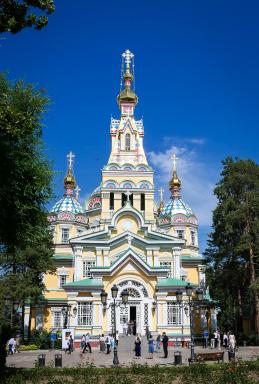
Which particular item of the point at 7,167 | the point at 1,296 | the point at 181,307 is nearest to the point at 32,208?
the point at 7,167

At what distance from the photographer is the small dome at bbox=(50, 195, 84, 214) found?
55088 mm

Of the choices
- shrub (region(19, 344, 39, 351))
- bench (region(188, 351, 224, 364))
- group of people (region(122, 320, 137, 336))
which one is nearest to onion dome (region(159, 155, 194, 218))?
group of people (region(122, 320, 137, 336))

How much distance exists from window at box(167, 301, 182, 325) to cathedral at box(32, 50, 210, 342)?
79mm

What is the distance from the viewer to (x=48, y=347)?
38.3 meters

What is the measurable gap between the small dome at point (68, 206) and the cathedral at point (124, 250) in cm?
12

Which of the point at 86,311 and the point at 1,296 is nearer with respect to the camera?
the point at 1,296

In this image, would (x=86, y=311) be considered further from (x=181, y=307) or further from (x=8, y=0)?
(x=8, y=0)

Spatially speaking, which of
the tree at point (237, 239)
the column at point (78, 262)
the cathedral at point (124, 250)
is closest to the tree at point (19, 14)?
the cathedral at point (124, 250)

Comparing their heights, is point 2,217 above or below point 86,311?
above

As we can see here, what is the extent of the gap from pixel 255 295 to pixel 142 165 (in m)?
21.0

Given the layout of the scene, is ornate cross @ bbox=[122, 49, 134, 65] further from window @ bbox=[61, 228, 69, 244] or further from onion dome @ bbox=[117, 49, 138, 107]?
window @ bbox=[61, 228, 69, 244]

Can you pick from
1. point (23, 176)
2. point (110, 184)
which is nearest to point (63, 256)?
point (110, 184)

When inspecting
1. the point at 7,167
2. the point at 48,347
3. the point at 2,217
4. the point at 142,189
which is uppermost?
the point at 142,189

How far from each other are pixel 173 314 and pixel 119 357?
40.3ft
